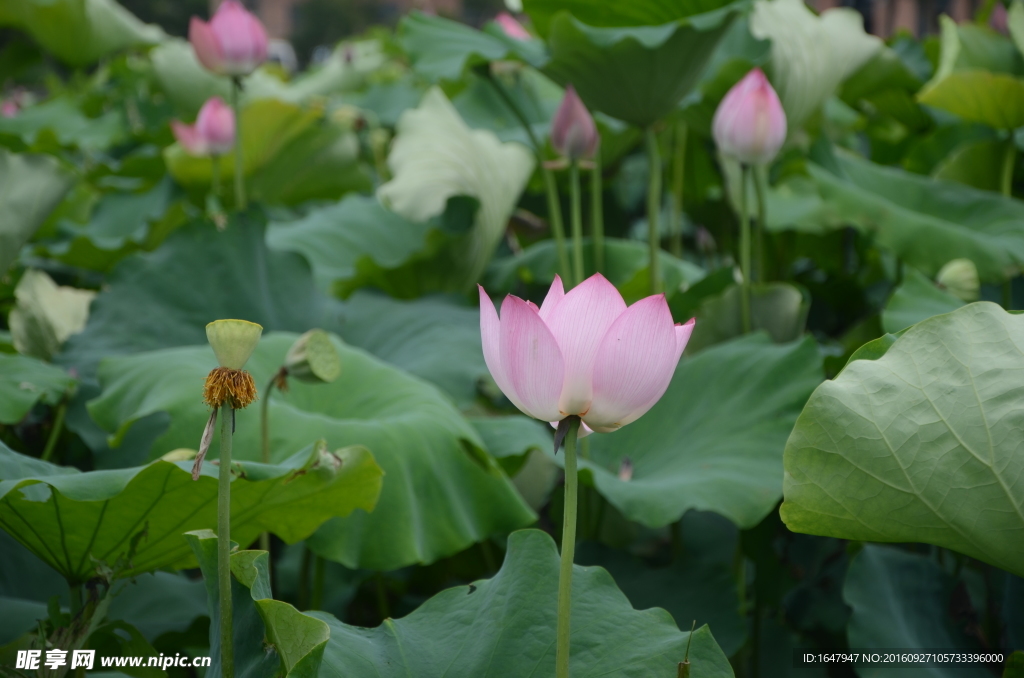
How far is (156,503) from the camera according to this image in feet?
2.15

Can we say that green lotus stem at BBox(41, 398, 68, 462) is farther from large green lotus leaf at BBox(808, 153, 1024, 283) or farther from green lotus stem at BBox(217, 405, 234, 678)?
large green lotus leaf at BBox(808, 153, 1024, 283)

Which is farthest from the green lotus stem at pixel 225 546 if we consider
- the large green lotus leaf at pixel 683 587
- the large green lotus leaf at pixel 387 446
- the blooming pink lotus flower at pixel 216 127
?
the blooming pink lotus flower at pixel 216 127

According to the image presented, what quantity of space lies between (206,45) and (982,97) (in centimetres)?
125

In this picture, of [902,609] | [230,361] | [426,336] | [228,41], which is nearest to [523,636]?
[230,361]

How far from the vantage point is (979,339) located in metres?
0.59

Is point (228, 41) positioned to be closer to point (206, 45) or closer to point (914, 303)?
point (206, 45)

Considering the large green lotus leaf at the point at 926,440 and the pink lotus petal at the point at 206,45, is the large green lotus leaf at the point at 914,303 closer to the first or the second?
the large green lotus leaf at the point at 926,440

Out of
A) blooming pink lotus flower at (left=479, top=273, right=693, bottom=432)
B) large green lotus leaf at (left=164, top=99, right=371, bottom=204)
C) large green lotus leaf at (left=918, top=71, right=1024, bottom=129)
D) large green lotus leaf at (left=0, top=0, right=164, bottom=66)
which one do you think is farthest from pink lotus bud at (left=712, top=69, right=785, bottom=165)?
large green lotus leaf at (left=0, top=0, right=164, bottom=66)

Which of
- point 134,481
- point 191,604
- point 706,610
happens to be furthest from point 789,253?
point 134,481

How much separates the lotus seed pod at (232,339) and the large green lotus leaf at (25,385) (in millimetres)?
483

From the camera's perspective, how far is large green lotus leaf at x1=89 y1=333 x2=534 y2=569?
85 cm

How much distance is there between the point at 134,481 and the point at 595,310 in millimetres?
374

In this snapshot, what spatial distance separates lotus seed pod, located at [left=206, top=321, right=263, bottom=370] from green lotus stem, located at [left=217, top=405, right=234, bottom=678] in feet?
0.11

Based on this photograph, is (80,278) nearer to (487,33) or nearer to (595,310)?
(487,33)
